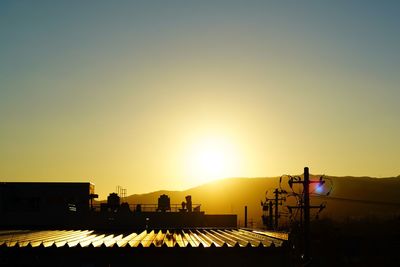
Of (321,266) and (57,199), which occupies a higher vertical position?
(57,199)

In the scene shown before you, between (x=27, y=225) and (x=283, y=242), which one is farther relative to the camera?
(x=27, y=225)

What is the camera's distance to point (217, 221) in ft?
257

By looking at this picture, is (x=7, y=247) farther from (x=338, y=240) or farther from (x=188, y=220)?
(x=338, y=240)

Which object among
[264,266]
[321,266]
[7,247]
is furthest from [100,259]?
[321,266]

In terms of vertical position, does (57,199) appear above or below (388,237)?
above

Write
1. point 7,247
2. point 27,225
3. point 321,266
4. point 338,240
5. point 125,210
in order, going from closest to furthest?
point 7,247 < point 27,225 < point 125,210 < point 321,266 < point 338,240

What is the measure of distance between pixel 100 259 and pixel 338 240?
9081 cm

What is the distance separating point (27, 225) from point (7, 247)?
3787cm

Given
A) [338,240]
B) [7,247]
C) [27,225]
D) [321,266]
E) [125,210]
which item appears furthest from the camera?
[338,240]

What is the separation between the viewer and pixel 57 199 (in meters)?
66.5

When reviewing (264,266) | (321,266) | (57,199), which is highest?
(57,199)

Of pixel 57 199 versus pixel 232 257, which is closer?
pixel 232 257

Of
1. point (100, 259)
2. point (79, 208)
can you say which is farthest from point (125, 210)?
point (100, 259)

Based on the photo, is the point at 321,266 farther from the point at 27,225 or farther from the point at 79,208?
the point at 27,225
